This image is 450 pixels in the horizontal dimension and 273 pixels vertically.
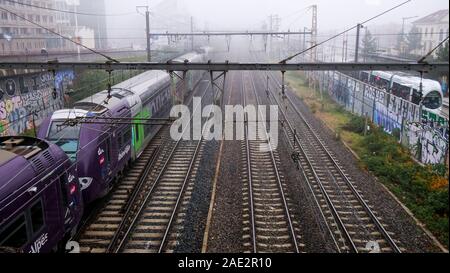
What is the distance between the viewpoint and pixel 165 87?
2103 cm

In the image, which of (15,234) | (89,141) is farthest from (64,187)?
(89,141)

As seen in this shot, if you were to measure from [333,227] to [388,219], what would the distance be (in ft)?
5.36

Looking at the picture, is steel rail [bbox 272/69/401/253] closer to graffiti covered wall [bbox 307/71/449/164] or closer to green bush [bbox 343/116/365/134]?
green bush [bbox 343/116/365/134]

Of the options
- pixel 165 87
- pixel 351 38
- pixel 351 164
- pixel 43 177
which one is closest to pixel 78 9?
pixel 165 87

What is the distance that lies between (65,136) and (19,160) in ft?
10.4

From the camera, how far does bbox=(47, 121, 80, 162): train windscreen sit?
32.1 ft

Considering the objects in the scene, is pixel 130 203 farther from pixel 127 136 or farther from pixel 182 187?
pixel 127 136

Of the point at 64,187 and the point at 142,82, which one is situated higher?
the point at 142,82

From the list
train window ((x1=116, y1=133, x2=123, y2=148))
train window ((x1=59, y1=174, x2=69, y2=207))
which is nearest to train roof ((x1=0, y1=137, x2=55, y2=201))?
train window ((x1=59, y1=174, x2=69, y2=207))

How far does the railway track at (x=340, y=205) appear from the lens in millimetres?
9414

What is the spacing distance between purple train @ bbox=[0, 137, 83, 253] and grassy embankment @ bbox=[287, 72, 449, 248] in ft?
27.5

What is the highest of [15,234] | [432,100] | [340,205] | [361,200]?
[432,100]

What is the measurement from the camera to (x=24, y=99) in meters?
18.2

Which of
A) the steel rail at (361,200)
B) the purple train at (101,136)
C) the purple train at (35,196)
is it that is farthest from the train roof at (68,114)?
the steel rail at (361,200)
